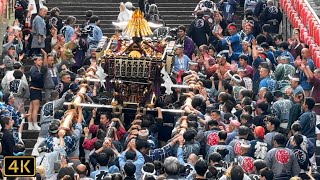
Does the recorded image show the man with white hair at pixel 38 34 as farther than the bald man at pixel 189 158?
Yes

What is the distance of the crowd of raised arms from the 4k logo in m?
3.73

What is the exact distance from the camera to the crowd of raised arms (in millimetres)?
28641

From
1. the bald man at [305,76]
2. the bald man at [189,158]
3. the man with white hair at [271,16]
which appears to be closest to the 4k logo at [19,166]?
the bald man at [189,158]

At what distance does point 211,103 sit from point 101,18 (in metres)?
9.97

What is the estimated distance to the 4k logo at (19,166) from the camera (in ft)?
74.4

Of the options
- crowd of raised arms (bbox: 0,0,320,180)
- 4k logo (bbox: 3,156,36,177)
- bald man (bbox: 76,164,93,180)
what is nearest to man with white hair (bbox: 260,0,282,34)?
crowd of raised arms (bbox: 0,0,320,180)

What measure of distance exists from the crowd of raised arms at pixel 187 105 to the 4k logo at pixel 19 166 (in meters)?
3.73

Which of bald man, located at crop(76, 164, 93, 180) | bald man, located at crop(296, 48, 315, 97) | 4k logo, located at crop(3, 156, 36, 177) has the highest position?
4k logo, located at crop(3, 156, 36, 177)


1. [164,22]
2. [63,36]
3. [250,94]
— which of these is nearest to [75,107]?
[250,94]

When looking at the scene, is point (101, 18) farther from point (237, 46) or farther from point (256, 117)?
point (256, 117)

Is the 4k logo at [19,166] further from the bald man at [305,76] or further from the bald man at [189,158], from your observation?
the bald man at [305,76]

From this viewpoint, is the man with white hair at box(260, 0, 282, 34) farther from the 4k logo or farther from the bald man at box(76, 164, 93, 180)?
the 4k logo

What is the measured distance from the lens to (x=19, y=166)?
22.8 meters

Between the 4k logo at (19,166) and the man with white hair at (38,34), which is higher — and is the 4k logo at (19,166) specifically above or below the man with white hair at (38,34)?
above
